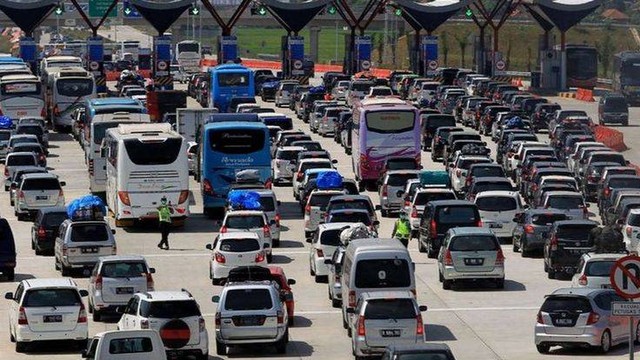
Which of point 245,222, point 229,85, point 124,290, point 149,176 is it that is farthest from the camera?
point 229,85

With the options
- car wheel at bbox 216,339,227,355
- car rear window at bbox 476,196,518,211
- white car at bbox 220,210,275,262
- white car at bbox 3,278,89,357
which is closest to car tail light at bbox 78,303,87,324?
white car at bbox 3,278,89,357

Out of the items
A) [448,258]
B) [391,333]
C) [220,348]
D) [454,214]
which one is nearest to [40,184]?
[454,214]

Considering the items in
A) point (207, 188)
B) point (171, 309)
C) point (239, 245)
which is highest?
point (171, 309)

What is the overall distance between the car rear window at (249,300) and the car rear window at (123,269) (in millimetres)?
5213

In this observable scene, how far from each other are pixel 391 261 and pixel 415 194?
17.1m

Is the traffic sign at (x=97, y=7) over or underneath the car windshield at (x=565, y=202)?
over

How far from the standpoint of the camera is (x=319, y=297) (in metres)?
44.5

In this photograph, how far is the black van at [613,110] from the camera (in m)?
95.7

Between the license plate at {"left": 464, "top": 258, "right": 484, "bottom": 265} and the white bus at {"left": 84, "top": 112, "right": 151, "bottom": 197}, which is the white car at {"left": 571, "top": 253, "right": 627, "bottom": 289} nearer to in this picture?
the license plate at {"left": 464, "top": 258, "right": 484, "bottom": 265}

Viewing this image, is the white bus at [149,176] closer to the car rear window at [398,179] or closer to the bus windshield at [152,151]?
the bus windshield at [152,151]

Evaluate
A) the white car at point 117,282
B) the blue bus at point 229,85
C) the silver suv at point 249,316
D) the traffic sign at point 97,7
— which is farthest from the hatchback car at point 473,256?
the traffic sign at point 97,7

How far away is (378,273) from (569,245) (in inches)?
372

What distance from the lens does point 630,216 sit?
164 ft

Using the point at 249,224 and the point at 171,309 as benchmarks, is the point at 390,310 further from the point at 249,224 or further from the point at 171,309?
the point at 249,224
